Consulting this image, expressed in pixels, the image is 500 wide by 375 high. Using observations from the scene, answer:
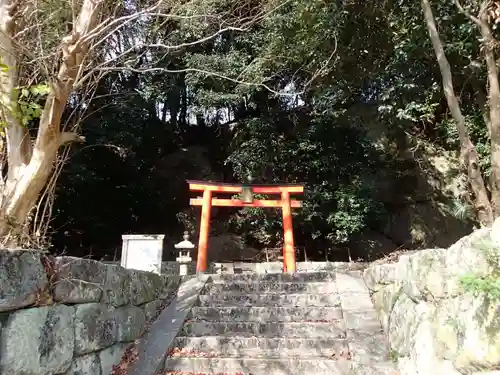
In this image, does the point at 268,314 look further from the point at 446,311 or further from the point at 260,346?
the point at 446,311

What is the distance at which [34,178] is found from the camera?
3398 millimetres

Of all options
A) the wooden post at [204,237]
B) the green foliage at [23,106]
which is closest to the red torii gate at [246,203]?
the wooden post at [204,237]

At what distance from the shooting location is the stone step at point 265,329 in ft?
15.1

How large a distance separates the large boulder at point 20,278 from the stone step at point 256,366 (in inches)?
73.3

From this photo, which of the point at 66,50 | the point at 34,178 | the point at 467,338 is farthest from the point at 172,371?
the point at 66,50

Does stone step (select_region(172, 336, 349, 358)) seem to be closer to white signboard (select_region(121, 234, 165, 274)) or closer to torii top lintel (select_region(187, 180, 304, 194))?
white signboard (select_region(121, 234, 165, 274))

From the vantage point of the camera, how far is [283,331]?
4.68 metres

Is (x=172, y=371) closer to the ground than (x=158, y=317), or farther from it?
closer to the ground

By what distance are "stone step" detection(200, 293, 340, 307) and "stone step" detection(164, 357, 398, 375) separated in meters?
1.26

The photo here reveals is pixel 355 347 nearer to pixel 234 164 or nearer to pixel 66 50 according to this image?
pixel 66 50

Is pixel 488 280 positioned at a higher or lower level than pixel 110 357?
higher

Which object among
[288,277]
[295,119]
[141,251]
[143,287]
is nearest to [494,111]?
[288,277]

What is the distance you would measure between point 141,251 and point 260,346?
291 cm

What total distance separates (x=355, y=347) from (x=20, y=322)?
3025 millimetres
